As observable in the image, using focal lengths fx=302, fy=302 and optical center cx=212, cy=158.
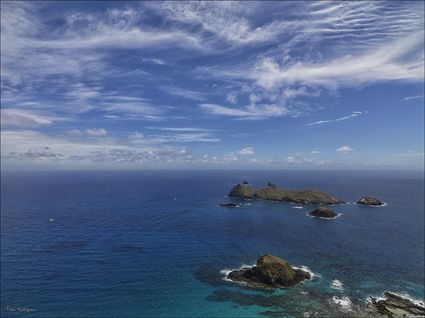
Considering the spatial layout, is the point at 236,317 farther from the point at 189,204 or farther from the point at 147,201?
the point at 147,201

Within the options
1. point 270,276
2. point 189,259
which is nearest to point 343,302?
point 270,276

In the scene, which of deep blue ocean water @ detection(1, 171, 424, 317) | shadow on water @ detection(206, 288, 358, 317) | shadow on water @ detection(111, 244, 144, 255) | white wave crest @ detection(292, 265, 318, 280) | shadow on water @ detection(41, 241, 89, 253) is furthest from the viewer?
shadow on water @ detection(41, 241, 89, 253)

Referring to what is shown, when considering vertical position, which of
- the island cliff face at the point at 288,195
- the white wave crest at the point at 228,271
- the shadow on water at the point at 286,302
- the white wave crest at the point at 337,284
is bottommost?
the shadow on water at the point at 286,302

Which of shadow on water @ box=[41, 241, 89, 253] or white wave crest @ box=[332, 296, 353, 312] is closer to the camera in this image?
white wave crest @ box=[332, 296, 353, 312]

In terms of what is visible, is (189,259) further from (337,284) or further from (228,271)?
(337,284)

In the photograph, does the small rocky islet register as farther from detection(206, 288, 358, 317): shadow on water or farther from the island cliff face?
the island cliff face

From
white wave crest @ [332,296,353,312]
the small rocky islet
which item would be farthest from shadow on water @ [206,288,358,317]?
the small rocky islet

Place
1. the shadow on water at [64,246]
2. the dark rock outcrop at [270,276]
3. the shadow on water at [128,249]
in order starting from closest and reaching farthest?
the dark rock outcrop at [270,276], the shadow on water at [128,249], the shadow on water at [64,246]

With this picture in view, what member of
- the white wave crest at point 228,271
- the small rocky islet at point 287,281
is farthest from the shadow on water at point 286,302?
the white wave crest at point 228,271

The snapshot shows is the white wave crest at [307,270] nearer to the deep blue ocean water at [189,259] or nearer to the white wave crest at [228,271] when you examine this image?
the deep blue ocean water at [189,259]
